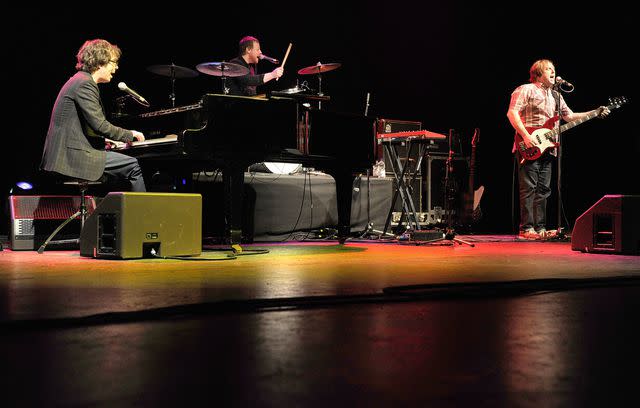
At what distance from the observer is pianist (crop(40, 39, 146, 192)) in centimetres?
448

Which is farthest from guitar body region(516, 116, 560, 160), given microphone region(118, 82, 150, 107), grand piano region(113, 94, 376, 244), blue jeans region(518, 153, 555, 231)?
microphone region(118, 82, 150, 107)

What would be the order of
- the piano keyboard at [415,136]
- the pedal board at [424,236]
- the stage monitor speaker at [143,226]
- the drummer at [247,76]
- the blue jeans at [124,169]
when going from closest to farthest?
the stage monitor speaker at [143,226]
the blue jeans at [124,169]
the pedal board at [424,236]
the piano keyboard at [415,136]
the drummer at [247,76]

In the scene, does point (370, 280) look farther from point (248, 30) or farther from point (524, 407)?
point (248, 30)

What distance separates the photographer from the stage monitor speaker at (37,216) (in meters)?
5.09

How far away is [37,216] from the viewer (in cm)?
515

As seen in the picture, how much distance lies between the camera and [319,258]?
425 centimetres

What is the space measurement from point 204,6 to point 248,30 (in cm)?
56

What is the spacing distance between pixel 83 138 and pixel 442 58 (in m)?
5.04

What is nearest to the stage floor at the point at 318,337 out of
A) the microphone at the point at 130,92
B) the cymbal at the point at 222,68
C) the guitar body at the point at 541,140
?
the microphone at the point at 130,92

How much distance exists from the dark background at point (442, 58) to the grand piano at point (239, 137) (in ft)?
5.65

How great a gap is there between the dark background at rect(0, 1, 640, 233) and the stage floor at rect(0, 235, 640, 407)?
3.80 m

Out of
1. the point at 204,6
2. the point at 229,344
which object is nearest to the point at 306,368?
the point at 229,344

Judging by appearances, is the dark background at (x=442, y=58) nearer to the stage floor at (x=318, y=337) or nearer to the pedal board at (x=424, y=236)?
the pedal board at (x=424, y=236)

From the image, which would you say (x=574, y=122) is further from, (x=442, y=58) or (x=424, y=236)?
(x=442, y=58)
